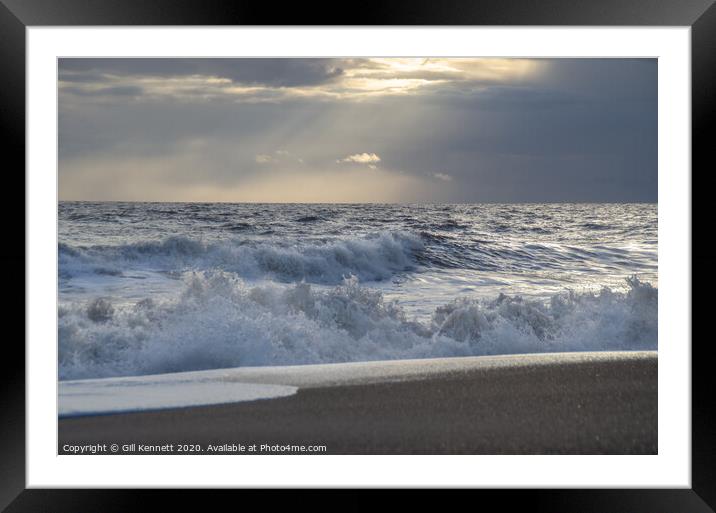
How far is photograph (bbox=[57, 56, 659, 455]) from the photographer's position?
4125 mm

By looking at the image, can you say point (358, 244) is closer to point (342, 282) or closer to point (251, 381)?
point (342, 282)

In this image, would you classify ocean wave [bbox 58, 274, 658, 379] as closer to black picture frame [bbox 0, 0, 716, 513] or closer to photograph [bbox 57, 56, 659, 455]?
photograph [bbox 57, 56, 659, 455]

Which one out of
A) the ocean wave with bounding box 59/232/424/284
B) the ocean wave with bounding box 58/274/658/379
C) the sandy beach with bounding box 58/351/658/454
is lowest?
the sandy beach with bounding box 58/351/658/454

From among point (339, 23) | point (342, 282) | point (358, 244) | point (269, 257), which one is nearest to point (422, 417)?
point (339, 23)

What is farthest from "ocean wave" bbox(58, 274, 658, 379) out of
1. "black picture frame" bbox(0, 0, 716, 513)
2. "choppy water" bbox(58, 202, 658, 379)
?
"black picture frame" bbox(0, 0, 716, 513)

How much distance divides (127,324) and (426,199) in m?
3.88

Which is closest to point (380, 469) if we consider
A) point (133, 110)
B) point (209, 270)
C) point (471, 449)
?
point (471, 449)

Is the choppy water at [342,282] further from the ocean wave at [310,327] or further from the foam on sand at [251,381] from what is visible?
the foam on sand at [251,381]

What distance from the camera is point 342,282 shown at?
7598 mm

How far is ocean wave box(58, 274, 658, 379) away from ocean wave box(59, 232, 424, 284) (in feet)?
2.31

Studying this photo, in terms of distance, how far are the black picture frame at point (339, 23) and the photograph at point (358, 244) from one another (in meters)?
0.68

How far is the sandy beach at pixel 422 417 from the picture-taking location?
11.4 feet

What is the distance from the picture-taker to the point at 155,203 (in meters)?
7.81

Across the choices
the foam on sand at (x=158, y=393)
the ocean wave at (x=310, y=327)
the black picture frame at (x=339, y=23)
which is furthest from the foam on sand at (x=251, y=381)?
the black picture frame at (x=339, y=23)
